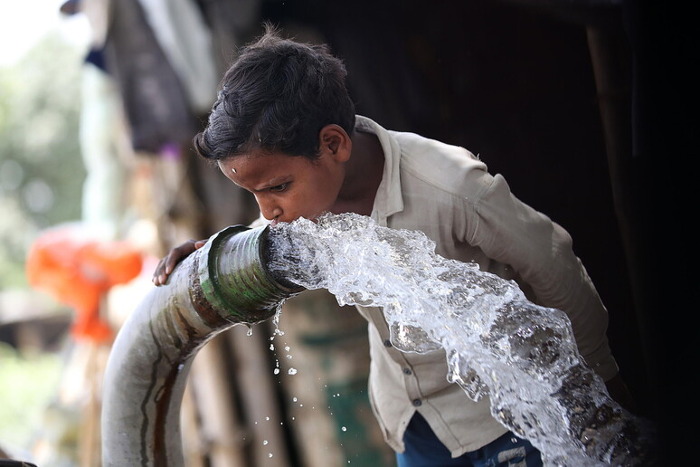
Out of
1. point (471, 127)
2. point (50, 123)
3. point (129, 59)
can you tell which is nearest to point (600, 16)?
point (471, 127)

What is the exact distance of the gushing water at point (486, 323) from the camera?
127 centimetres

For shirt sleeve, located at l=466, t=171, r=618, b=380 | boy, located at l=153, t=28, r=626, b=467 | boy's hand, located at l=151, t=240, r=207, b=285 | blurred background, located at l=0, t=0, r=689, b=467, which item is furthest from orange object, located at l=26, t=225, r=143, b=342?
shirt sleeve, located at l=466, t=171, r=618, b=380

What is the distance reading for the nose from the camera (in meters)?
1.30

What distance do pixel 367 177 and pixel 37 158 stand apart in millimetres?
11976

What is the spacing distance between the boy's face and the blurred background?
0.44ft

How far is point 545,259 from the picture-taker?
1.25 meters

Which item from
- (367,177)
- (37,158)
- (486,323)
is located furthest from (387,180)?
(37,158)

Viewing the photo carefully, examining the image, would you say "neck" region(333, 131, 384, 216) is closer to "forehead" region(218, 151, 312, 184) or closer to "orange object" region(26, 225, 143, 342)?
"forehead" region(218, 151, 312, 184)

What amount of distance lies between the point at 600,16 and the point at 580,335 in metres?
0.47

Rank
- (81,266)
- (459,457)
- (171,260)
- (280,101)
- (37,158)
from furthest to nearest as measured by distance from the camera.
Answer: (37,158)
(81,266)
(459,457)
(171,260)
(280,101)

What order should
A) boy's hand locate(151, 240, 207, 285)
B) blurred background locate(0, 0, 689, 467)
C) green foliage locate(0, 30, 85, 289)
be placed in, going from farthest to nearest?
green foliage locate(0, 30, 85, 289) < boy's hand locate(151, 240, 207, 285) < blurred background locate(0, 0, 689, 467)

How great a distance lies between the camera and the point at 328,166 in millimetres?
1283

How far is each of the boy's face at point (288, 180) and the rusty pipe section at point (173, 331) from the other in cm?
5

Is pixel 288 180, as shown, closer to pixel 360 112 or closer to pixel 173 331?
pixel 360 112
